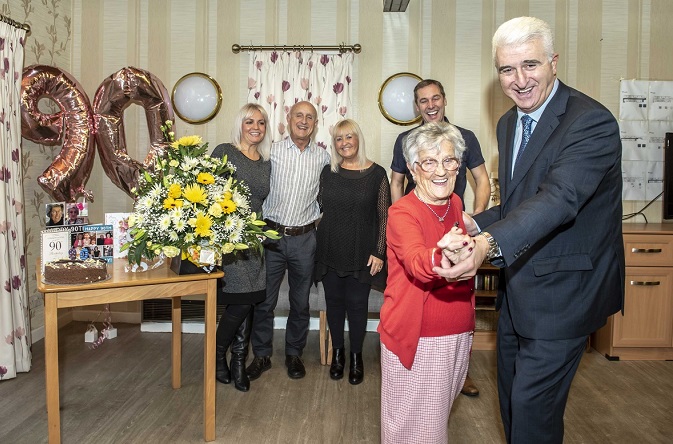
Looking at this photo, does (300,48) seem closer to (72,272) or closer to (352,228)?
(352,228)

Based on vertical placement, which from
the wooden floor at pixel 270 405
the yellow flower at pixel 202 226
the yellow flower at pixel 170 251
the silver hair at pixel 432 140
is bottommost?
the wooden floor at pixel 270 405

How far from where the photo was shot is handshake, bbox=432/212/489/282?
150 cm

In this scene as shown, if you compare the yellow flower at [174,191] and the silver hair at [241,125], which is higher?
the silver hair at [241,125]

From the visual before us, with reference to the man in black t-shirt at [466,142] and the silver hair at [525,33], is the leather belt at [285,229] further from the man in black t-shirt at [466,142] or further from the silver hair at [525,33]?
the silver hair at [525,33]

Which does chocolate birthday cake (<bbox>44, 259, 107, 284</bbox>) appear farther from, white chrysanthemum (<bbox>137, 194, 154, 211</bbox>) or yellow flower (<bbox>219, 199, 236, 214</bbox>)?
yellow flower (<bbox>219, 199, 236, 214</bbox>)

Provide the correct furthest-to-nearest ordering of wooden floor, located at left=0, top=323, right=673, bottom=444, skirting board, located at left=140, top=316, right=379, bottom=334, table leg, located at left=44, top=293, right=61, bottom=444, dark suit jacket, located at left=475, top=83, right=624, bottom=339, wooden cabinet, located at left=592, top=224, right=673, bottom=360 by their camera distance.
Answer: skirting board, located at left=140, top=316, right=379, bottom=334 → wooden cabinet, located at left=592, top=224, right=673, bottom=360 → wooden floor, located at left=0, top=323, right=673, bottom=444 → table leg, located at left=44, top=293, right=61, bottom=444 → dark suit jacket, located at left=475, top=83, right=624, bottom=339

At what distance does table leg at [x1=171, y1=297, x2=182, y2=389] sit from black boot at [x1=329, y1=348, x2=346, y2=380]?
946mm

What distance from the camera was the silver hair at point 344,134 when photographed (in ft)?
12.0

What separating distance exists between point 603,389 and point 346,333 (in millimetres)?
2035

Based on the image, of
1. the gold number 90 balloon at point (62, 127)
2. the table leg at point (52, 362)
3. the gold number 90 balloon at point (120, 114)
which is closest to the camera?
the table leg at point (52, 362)

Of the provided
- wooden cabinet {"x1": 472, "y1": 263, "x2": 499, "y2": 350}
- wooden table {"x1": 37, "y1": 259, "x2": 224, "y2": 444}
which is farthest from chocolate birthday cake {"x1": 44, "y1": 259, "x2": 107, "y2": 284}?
wooden cabinet {"x1": 472, "y1": 263, "x2": 499, "y2": 350}

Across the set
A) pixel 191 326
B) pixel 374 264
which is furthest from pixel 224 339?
pixel 191 326

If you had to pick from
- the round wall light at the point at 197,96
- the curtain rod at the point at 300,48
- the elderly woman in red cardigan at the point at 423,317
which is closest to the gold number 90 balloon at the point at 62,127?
the round wall light at the point at 197,96

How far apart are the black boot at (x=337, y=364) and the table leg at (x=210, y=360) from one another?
107 centimetres
